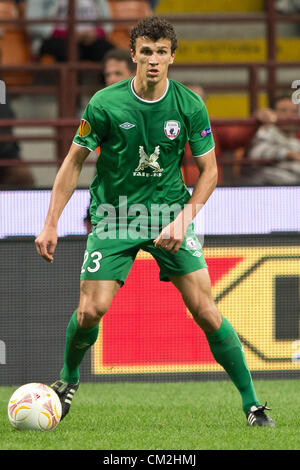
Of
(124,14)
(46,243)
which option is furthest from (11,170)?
(46,243)

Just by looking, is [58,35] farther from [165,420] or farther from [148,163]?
[165,420]

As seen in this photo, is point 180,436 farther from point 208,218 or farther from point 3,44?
point 3,44

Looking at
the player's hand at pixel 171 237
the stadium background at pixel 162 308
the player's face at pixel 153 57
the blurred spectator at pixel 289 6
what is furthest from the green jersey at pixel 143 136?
the blurred spectator at pixel 289 6

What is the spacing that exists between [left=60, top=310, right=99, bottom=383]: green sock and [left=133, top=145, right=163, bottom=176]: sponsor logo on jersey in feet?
2.88

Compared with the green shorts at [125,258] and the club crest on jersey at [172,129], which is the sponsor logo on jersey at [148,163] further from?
the green shorts at [125,258]

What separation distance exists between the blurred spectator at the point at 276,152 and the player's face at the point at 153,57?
3.49 meters

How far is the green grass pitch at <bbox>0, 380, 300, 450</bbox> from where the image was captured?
4.75m

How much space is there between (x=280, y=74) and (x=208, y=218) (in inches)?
191

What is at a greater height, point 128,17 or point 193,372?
point 128,17

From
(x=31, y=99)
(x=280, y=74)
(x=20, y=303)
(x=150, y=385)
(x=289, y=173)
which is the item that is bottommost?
(x=150, y=385)

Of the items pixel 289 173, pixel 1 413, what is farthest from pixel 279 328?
pixel 1 413

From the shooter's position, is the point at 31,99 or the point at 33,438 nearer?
the point at 33,438

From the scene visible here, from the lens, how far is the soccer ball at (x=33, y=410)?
5.14 m

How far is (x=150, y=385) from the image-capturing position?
7250 millimetres
